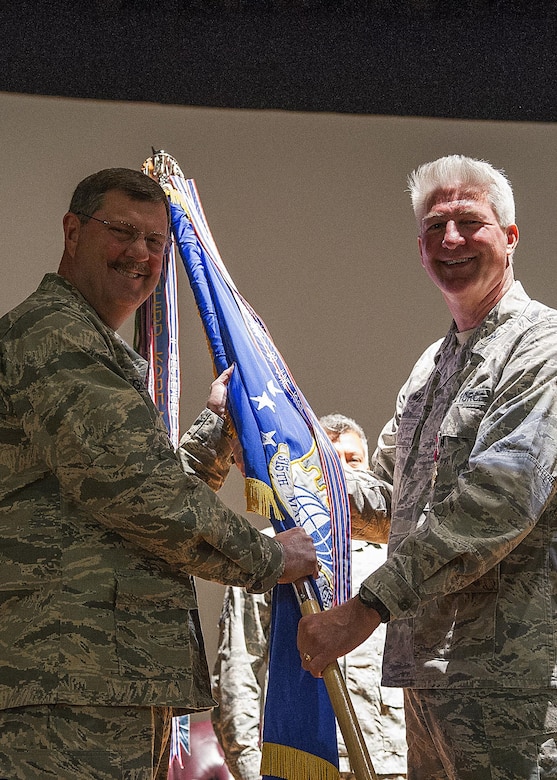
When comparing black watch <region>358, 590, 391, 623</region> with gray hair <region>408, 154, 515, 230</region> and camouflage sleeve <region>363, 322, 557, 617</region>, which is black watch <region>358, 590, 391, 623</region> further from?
gray hair <region>408, 154, 515, 230</region>

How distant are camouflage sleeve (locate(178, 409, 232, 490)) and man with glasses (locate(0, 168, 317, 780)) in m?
0.66

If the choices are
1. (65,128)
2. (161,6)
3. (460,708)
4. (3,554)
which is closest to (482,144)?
(161,6)

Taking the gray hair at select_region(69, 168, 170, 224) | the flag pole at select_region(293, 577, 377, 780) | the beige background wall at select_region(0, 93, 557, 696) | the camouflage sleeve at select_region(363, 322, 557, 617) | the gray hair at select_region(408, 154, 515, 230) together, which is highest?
the beige background wall at select_region(0, 93, 557, 696)

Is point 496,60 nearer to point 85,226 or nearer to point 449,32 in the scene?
point 449,32

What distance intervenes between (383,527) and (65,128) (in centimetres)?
226

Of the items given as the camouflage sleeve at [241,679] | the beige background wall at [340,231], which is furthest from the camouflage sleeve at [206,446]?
the beige background wall at [340,231]

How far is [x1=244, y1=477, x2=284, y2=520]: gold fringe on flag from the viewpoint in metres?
2.41

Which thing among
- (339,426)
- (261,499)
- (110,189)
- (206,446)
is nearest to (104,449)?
(110,189)

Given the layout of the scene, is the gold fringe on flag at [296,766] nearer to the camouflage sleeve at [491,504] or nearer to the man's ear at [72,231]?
the camouflage sleeve at [491,504]

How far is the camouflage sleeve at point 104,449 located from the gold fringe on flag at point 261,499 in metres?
0.53

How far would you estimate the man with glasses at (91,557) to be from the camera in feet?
5.59

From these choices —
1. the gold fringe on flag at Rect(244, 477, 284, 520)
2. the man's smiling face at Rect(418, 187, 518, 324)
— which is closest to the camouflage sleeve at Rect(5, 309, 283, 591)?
the gold fringe on flag at Rect(244, 477, 284, 520)

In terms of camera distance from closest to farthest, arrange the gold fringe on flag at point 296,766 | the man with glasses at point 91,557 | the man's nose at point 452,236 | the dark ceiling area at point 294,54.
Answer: the man with glasses at point 91,557
the gold fringe on flag at point 296,766
the man's nose at point 452,236
the dark ceiling area at point 294,54

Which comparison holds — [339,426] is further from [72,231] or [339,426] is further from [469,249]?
[72,231]
